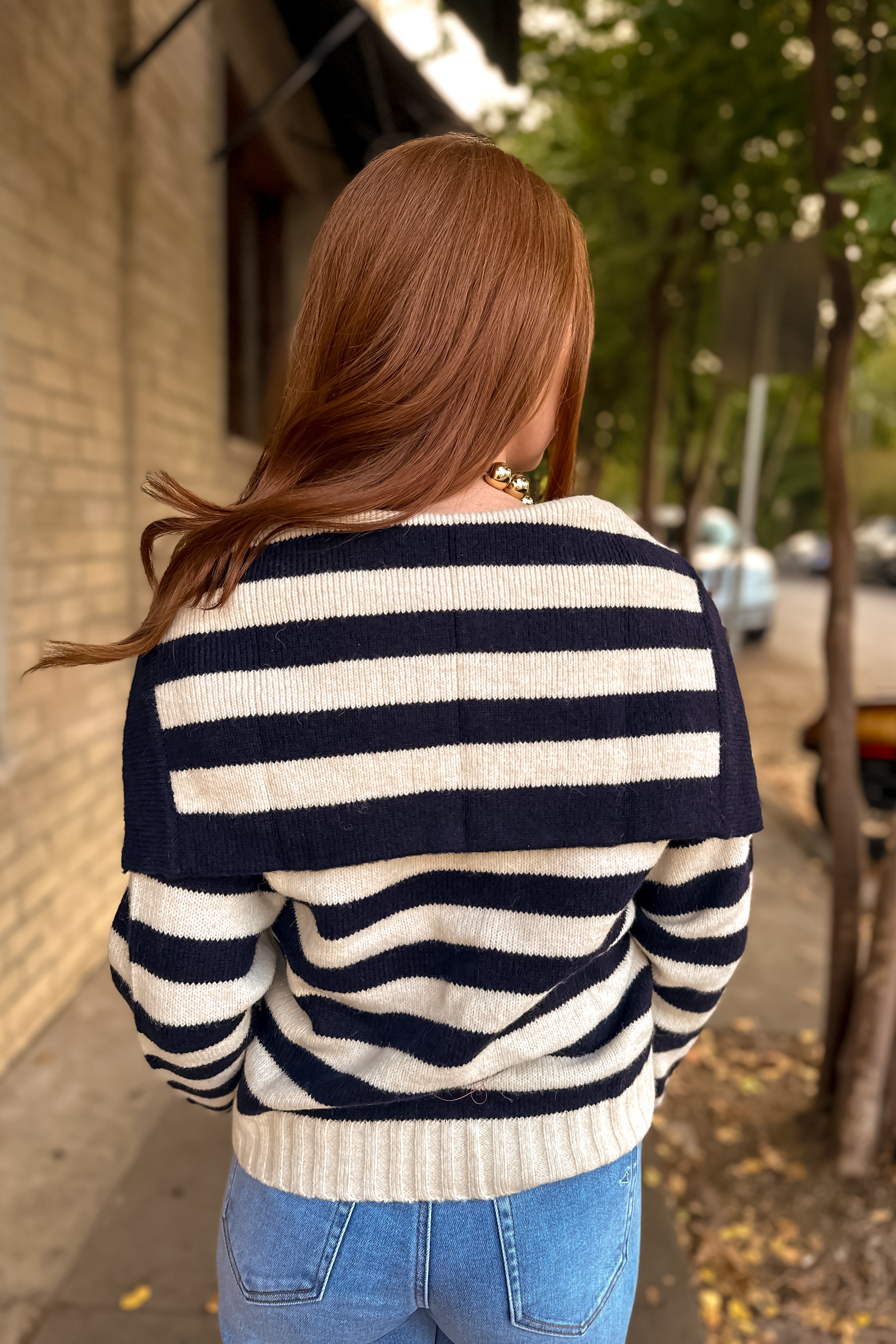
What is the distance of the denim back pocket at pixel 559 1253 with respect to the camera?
1.03m

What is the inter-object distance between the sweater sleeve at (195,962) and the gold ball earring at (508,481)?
18.5 inches

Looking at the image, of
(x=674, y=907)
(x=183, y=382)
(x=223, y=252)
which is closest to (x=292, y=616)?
(x=674, y=907)

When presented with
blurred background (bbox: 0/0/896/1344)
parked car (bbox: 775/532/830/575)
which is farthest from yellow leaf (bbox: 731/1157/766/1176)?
parked car (bbox: 775/532/830/575)

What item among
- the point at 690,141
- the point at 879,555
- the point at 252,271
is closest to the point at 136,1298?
the point at 690,141

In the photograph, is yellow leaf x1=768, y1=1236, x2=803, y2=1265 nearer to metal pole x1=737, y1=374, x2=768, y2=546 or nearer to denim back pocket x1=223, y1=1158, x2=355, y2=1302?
denim back pocket x1=223, y1=1158, x2=355, y2=1302

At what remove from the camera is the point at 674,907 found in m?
1.15

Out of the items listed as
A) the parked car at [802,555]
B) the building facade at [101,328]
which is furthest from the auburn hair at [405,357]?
the parked car at [802,555]

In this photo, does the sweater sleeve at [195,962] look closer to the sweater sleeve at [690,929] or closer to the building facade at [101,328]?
the sweater sleeve at [690,929]

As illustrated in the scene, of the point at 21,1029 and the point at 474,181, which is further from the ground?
the point at 474,181

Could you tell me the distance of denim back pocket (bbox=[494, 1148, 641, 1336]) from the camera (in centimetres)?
103

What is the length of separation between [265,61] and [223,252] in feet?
3.95

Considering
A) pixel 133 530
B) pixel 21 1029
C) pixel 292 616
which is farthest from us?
pixel 133 530

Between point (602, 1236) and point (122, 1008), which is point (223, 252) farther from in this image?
point (602, 1236)

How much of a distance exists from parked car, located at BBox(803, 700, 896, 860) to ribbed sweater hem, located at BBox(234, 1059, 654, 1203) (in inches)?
162
